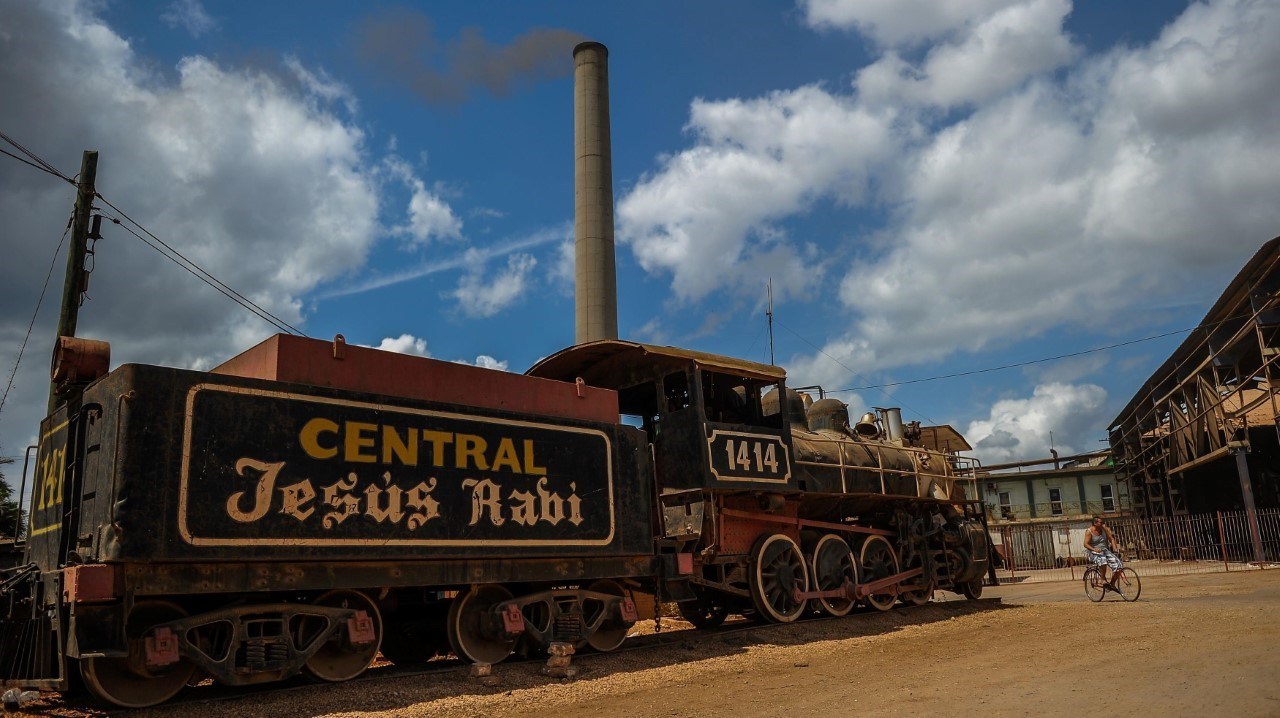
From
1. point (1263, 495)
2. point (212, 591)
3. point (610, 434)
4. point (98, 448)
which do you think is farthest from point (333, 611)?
point (1263, 495)

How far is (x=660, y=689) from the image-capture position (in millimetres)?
7828

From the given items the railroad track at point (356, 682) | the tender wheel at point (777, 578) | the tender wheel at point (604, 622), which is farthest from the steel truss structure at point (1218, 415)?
the tender wheel at point (604, 622)

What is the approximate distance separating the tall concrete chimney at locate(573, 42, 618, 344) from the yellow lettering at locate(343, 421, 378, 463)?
22.7 metres

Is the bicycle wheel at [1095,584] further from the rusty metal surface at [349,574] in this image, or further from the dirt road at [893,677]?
the rusty metal surface at [349,574]

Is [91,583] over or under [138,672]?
over

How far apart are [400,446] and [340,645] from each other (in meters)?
1.74

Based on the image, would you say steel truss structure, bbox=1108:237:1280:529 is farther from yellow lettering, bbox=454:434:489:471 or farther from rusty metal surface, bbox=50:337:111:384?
rusty metal surface, bbox=50:337:111:384

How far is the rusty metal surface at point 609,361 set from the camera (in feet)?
36.5

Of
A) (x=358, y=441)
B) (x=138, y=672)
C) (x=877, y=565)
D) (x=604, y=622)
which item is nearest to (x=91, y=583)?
(x=138, y=672)

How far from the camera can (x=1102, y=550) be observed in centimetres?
1501

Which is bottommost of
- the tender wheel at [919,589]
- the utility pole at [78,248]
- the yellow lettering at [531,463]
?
the tender wheel at [919,589]

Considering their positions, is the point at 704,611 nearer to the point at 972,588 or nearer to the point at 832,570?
the point at 832,570

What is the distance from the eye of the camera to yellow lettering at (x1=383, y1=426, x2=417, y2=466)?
25.6 ft

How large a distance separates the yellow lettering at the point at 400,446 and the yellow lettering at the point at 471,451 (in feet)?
1.47
